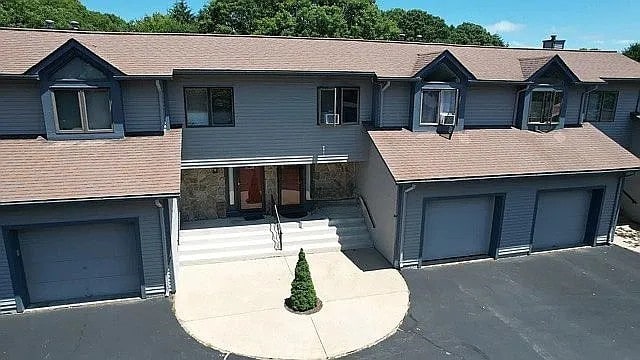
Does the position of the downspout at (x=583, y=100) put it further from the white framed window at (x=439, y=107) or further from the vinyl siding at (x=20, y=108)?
the vinyl siding at (x=20, y=108)

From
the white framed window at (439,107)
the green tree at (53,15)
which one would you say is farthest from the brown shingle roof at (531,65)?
the green tree at (53,15)

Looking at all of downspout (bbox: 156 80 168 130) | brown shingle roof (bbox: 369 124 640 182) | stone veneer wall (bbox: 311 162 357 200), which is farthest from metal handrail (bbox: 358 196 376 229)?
downspout (bbox: 156 80 168 130)

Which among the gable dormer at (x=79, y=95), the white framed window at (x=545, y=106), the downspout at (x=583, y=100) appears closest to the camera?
the gable dormer at (x=79, y=95)

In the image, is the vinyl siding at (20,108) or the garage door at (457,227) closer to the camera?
the vinyl siding at (20,108)

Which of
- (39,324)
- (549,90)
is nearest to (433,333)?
(39,324)

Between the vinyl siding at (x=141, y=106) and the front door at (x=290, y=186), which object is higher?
the vinyl siding at (x=141, y=106)

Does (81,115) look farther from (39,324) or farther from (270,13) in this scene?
(270,13)

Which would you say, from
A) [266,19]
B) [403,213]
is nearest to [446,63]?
[403,213]

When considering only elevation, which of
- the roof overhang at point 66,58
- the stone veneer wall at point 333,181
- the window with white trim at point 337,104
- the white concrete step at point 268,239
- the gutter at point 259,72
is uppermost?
the roof overhang at point 66,58
